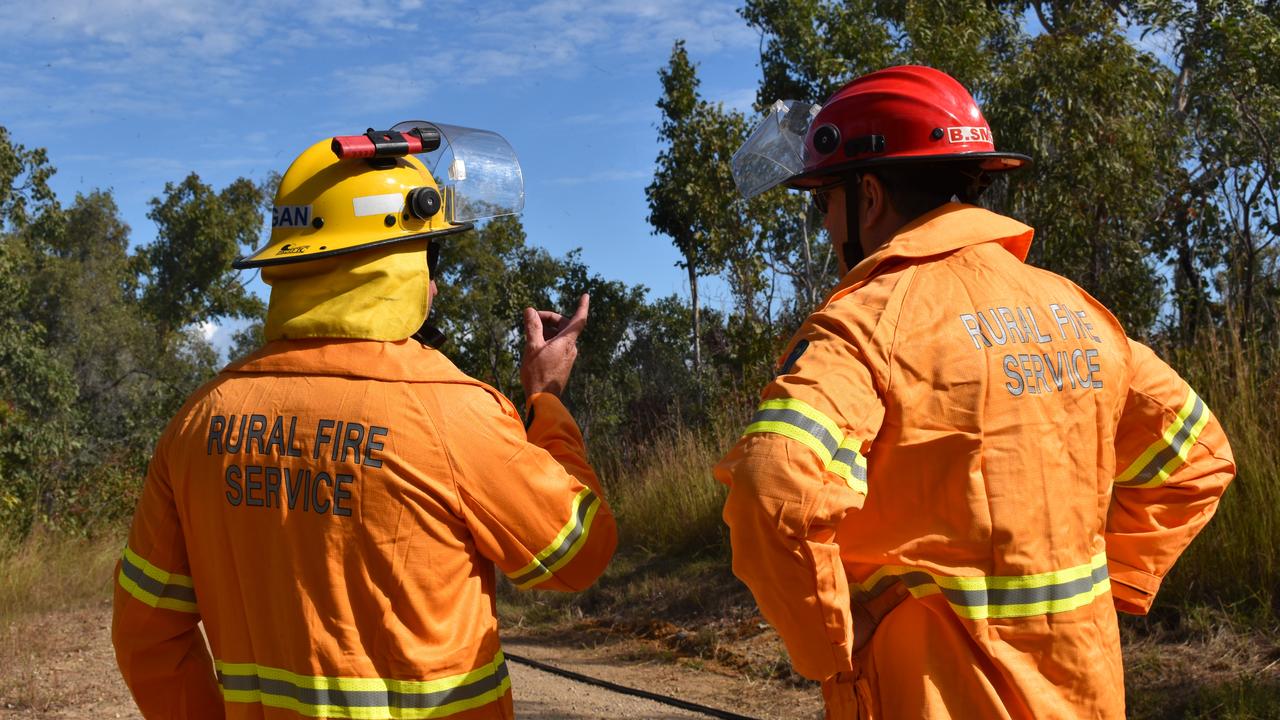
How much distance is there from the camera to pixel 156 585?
249 cm

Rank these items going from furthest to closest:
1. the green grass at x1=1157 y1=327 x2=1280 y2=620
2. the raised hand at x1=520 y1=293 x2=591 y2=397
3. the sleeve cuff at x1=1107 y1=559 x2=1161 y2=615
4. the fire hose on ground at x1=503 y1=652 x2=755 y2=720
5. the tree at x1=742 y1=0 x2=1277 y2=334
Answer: the tree at x1=742 y1=0 x2=1277 y2=334
the fire hose on ground at x1=503 y1=652 x2=755 y2=720
the green grass at x1=1157 y1=327 x2=1280 y2=620
the raised hand at x1=520 y1=293 x2=591 y2=397
the sleeve cuff at x1=1107 y1=559 x2=1161 y2=615

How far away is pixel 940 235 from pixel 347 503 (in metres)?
1.32

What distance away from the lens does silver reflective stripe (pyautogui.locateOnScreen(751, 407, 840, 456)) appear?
6.12 feet

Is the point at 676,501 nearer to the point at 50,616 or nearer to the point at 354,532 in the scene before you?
the point at 50,616

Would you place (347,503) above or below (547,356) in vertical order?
below

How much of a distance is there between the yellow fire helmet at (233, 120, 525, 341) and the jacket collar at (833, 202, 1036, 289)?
0.99 m

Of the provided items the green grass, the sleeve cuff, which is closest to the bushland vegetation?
the green grass

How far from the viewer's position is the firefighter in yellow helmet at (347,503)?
2275 mm

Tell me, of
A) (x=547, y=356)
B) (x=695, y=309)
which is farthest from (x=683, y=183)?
(x=547, y=356)

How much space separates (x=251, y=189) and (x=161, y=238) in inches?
109

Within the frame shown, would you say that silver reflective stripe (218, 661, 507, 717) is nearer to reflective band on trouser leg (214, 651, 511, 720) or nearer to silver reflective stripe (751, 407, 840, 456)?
reflective band on trouser leg (214, 651, 511, 720)

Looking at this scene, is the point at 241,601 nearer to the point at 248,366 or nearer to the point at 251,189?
the point at 248,366

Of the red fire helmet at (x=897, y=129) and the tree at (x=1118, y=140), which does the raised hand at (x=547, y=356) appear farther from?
the tree at (x=1118, y=140)

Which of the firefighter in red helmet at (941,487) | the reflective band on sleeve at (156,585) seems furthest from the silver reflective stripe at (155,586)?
the firefighter in red helmet at (941,487)
